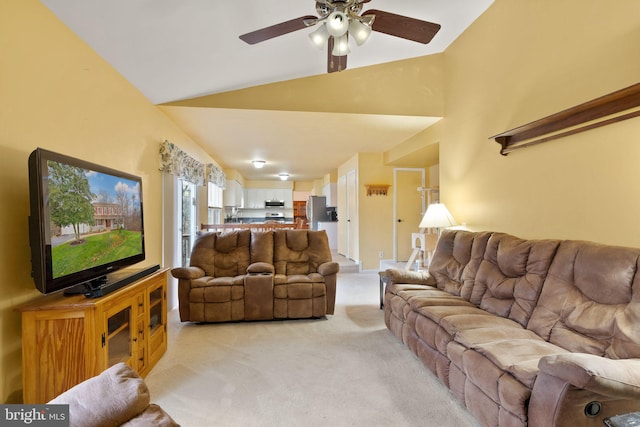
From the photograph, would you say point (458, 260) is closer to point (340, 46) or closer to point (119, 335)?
point (340, 46)

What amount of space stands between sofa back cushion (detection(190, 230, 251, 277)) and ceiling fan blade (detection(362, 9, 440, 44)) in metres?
2.72

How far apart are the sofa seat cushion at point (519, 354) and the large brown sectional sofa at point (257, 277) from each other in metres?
1.92

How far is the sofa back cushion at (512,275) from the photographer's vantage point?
206cm

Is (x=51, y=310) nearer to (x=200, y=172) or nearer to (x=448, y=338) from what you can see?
(x=448, y=338)

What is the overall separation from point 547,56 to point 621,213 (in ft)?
4.58

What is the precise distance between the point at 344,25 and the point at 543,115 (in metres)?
1.88

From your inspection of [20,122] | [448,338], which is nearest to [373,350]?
[448,338]

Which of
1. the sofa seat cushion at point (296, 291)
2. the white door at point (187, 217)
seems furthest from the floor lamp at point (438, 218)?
the white door at point (187, 217)

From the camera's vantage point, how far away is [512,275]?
7.45 feet

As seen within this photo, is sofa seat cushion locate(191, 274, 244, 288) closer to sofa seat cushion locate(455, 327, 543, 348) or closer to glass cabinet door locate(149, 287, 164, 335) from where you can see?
glass cabinet door locate(149, 287, 164, 335)

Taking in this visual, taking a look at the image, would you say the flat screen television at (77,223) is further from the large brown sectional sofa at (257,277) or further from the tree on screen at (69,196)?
the large brown sectional sofa at (257,277)

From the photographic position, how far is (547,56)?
2449mm

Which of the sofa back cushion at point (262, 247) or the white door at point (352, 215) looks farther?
the white door at point (352, 215)

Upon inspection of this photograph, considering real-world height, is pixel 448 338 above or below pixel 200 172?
below
